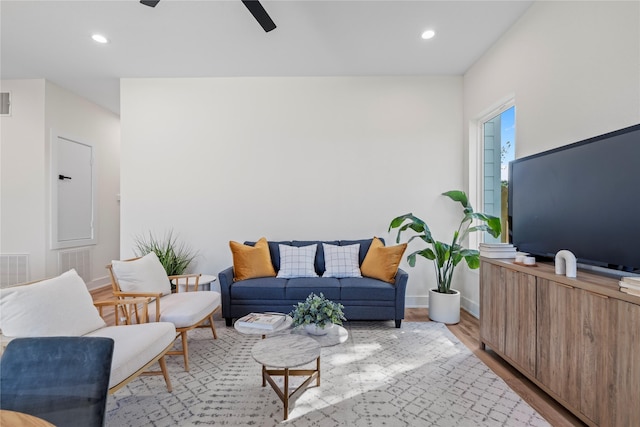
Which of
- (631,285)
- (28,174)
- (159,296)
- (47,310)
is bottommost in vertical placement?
(159,296)

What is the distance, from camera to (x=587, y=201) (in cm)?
187

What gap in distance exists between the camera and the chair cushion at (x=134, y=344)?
1.67 m

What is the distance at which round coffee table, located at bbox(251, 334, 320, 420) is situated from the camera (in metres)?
1.74

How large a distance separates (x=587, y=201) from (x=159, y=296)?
3.20 m

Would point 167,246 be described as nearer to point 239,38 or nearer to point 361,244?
point 361,244

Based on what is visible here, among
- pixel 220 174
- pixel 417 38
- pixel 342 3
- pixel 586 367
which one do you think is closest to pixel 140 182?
pixel 220 174

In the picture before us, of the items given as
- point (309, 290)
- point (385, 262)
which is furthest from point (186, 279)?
point (385, 262)

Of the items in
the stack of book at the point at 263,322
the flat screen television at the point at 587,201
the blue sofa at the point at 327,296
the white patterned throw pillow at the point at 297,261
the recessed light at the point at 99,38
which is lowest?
the blue sofa at the point at 327,296

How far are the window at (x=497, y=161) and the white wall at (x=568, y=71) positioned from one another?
0.98 ft

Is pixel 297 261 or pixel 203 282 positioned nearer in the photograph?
pixel 203 282

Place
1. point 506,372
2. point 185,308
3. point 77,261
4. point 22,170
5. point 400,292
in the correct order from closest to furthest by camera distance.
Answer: point 506,372 → point 185,308 → point 400,292 → point 22,170 → point 77,261

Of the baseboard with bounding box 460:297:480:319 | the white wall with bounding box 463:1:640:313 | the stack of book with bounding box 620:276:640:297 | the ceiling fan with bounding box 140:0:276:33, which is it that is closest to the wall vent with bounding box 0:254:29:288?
the ceiling fan with bounding box 140:0:276:33

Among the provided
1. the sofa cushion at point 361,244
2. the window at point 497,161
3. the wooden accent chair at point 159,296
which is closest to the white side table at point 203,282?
the wooden accent chair at point 159,296

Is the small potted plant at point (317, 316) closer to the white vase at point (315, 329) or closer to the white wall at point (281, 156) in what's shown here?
the white vase at point (315, 329)
